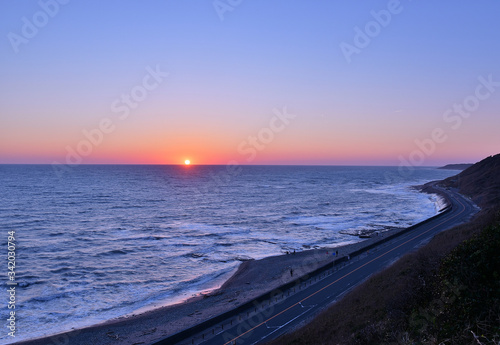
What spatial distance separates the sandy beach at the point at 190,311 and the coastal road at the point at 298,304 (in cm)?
230

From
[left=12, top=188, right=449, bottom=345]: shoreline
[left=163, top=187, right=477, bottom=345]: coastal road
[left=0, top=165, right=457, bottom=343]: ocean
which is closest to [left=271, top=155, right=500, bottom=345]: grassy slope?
[left=163, top=187, right=477, bottom=345]: coastal road

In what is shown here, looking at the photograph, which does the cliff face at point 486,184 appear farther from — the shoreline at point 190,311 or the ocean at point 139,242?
the shoreline at point 190,311

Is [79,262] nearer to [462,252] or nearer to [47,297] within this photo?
[47,297]

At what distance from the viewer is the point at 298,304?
88.8ft

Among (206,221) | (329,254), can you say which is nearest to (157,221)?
(206,221)

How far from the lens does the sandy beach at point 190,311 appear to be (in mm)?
24031

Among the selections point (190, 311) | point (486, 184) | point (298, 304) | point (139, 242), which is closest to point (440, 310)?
point (298, 304)

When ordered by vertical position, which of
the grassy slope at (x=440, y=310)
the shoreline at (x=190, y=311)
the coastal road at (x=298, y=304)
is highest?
the grassy slope at (x=440, y=310)

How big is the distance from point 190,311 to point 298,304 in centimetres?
871

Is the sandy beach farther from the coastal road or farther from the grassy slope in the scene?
the grassy slope

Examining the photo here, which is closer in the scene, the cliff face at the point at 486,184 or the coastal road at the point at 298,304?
the coastal road at the point at 298,304

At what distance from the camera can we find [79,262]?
4128 centimetres

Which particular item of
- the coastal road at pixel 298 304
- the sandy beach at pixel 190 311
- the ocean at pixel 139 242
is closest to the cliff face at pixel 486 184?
the ocean at pixel 139 242

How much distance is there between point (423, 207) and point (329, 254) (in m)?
58.9
